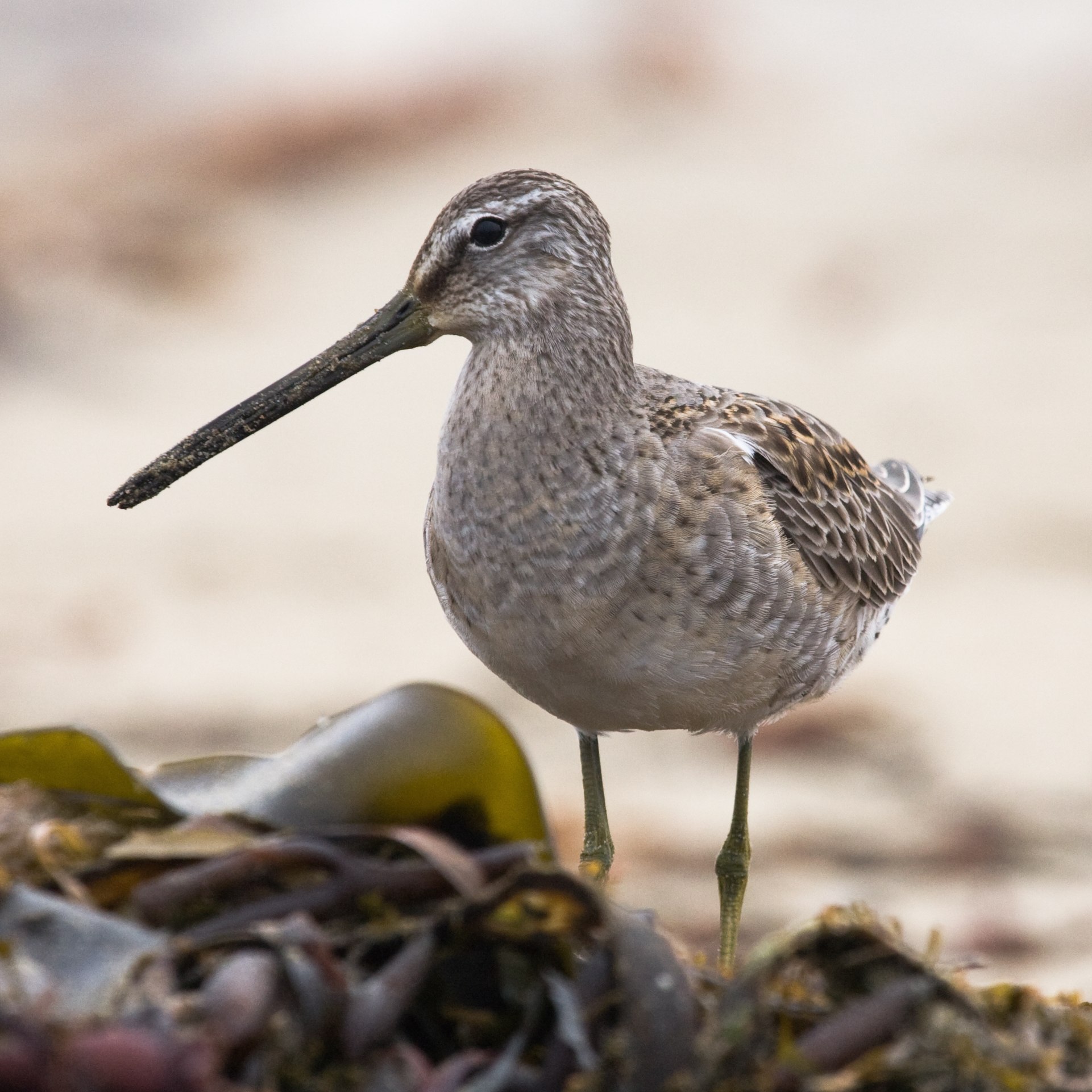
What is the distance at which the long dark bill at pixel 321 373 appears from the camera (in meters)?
3.41

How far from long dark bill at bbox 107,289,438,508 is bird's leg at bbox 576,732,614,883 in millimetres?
1036

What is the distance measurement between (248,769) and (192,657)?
Answer: 208 inches

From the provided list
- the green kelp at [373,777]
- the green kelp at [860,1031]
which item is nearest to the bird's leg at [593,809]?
the green kelp at [373,777]

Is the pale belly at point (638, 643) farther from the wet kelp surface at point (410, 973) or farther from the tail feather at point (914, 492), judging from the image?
the tail feather at point (914, 492)

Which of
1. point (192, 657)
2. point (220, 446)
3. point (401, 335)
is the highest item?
point (401, 335)

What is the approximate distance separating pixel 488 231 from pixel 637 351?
19.1 ft

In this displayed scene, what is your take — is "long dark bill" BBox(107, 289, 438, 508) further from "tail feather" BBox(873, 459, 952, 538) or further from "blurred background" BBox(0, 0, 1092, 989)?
"tail feather" BBox(873, 459, 952, 538)

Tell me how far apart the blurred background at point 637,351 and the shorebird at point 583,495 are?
49.3 inches

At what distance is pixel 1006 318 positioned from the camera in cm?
1015

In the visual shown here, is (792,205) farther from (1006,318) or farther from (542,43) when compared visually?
(542,43)

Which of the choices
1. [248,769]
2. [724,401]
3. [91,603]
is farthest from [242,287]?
[248,769]

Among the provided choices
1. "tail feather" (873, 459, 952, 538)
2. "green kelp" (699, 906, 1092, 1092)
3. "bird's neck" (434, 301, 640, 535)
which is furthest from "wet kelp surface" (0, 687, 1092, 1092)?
"tail feather" (873, 459, 952, 538)

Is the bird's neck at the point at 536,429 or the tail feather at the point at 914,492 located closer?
the bird's neck at the point at 536,429

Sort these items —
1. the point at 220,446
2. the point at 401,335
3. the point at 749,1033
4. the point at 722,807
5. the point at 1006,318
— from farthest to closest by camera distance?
1. the point at 1006,318
2. the point at 722,807
3. the point at 401,335
4. the point at 220,446
5. the point at 749,1033
